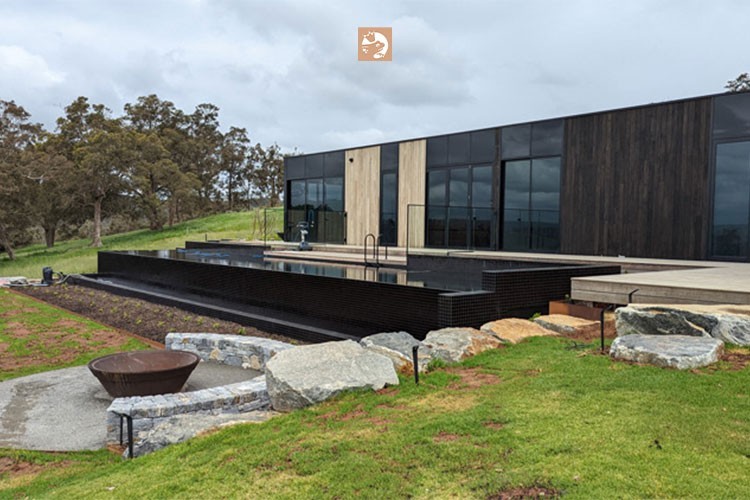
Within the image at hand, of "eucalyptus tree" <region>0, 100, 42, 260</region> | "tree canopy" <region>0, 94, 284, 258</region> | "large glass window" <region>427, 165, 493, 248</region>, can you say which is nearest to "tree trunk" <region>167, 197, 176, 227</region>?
"tree canopy" <region>0, 94, 284, 258</region>

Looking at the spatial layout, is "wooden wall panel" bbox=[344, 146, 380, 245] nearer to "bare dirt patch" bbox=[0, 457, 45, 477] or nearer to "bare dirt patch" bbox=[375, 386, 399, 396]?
"bare dirt patch" bbox=[375, 386, 399, 396]

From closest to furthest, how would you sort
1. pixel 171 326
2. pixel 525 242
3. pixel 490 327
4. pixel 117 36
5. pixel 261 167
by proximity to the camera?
pixel 490 327 < pixel 171 326 < pixel 525 242 < pixel 117 36 < pixel 261 167

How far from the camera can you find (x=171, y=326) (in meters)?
9.31

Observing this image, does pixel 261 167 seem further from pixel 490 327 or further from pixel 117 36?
pixel 490 327

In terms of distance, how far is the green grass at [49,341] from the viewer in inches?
296

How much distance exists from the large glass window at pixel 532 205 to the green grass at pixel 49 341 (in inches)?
323

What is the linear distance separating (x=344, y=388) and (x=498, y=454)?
163 cm

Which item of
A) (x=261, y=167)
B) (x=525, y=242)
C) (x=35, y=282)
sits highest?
(x=261, y=167)

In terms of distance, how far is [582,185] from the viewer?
1166cm

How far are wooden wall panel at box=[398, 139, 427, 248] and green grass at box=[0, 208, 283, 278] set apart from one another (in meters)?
9.94

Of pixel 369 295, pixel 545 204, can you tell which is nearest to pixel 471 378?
pixel 369 295

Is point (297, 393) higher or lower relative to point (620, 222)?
lower

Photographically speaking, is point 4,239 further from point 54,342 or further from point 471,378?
point 471,378

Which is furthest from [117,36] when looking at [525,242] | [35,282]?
[525,242]
